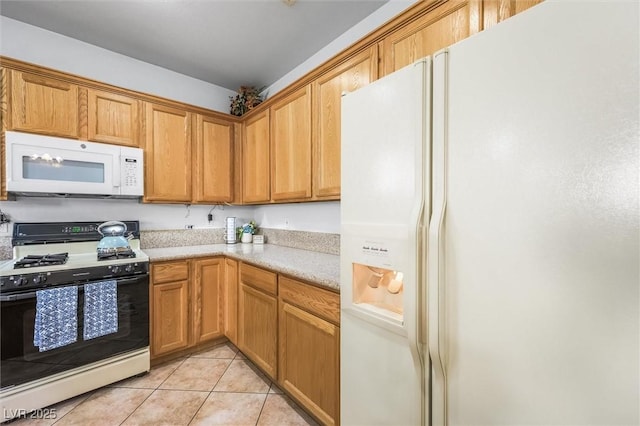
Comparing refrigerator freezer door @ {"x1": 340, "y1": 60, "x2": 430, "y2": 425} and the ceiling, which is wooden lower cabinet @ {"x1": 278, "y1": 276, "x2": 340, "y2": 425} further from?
the ceiling

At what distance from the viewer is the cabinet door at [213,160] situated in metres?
2.74

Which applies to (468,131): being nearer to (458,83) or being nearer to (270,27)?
(458,83)

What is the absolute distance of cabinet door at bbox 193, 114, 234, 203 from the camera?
2744 mm

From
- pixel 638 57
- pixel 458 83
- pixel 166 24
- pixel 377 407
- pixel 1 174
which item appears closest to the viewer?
pixel 638 57

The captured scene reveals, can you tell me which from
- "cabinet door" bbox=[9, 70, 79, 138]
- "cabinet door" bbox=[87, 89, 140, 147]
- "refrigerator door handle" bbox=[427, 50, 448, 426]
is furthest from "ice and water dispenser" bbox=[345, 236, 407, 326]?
"cabinet door" bbox=[9, 70, 79, 138]

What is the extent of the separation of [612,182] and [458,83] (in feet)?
1.53

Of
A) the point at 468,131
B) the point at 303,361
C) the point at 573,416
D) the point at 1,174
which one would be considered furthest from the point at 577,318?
the point at 1,174

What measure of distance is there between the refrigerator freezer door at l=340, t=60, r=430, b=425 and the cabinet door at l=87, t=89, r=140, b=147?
81.2 inches

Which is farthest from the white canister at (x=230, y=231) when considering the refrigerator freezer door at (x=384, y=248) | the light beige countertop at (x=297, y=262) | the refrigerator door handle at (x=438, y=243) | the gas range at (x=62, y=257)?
the refrigerator door handle at (x=438, y=243)

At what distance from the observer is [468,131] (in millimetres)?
838

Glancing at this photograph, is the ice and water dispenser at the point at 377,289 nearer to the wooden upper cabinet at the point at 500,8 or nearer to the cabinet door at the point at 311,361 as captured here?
the cabinet door at the point at 311,361

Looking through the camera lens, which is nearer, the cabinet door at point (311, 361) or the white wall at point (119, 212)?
the cabinet door at point (311, 361)

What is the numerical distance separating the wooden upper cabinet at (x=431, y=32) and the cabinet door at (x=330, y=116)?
0.17 meters

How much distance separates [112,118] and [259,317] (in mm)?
2007
